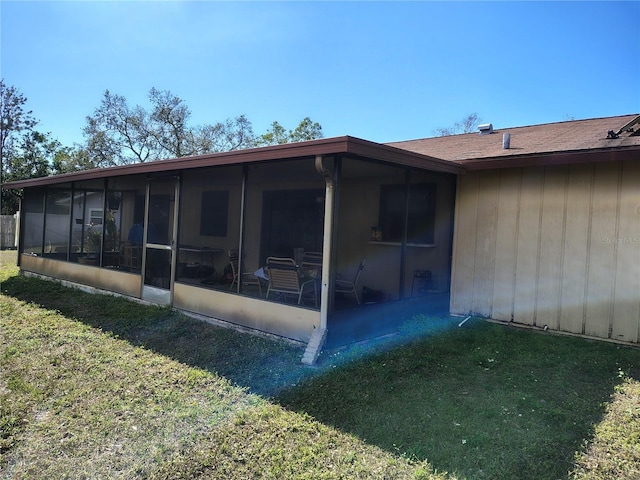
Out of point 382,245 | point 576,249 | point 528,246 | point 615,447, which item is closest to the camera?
point 615,447

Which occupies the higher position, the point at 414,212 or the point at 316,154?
the point at 316,154

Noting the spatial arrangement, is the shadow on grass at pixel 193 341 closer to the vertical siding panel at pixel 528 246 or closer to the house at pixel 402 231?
the house at pixel 402 231

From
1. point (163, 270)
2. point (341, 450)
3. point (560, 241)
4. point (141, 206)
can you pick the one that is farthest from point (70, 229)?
point (560, 241)

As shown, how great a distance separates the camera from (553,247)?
5039mm

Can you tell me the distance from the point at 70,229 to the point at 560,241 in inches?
360

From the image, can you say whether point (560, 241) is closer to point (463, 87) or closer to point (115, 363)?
point (115, 363)

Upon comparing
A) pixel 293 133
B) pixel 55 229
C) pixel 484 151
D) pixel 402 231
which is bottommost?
pixel 55 229

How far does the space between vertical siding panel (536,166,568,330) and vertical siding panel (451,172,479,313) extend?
2.87 ft

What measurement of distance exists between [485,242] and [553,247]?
2.73 ft

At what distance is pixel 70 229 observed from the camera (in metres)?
8.79

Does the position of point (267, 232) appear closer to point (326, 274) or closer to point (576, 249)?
point (326, 274)

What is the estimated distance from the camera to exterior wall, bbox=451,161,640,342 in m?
4.59

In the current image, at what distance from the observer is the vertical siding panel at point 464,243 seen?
572 centimetres

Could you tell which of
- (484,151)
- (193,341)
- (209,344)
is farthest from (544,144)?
(193,341)
